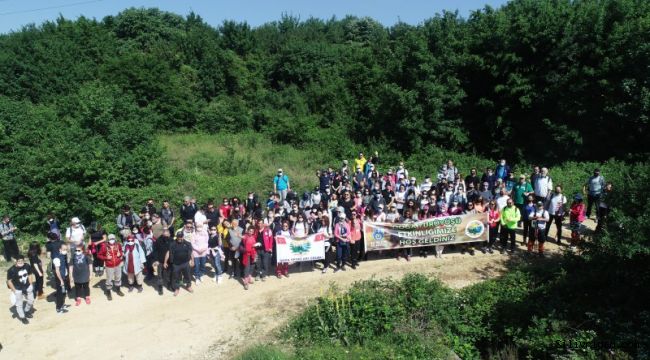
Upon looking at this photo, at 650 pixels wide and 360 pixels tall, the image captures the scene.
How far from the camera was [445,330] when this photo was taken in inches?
433

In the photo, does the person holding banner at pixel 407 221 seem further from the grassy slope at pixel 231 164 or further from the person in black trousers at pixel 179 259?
the grassy slope at pixel 231 164

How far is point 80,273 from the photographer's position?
12227 millimetres

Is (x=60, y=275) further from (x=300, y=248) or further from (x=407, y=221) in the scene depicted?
(x=407, y=221)

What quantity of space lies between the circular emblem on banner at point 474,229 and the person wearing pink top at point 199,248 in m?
7.46

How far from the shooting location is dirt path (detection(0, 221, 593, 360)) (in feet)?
35.4

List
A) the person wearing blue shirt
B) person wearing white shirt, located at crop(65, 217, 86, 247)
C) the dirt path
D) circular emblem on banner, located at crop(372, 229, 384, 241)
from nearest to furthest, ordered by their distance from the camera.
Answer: the dirt path
person wearing white shirt, located at crop(65, 217, 86, 247)
circular emblem on banner, located at crop(372, 229, 384, 241)
the person wearing blue shirt

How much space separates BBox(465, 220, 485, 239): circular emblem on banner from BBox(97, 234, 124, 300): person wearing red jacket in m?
9.61

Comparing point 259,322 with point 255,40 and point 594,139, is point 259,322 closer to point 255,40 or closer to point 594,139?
point 594,139

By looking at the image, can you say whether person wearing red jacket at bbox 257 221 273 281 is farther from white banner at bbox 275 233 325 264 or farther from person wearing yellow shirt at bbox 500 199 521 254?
person wearing yellow shirt at bbox 500 199 521 254

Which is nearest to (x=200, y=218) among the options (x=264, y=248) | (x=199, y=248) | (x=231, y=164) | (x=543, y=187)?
(x=199, y=248)

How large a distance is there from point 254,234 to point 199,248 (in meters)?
1.50

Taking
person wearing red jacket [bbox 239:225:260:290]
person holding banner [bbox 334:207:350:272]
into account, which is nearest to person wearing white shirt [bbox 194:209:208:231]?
person wearing red jacket [bbox 239:225:260:290]

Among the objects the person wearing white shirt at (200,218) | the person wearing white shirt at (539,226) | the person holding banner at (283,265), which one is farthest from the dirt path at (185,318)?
the person wearing white shirt at (200,218)

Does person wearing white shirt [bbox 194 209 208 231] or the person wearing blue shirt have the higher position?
the person wearing blue shirt
